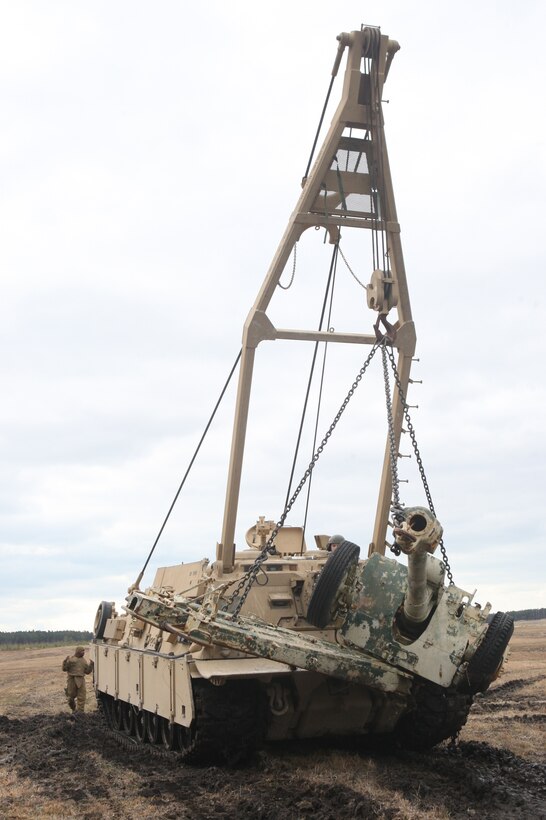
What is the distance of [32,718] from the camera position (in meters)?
18.1

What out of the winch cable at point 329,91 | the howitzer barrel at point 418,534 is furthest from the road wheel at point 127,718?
the winch cable at point 329,91

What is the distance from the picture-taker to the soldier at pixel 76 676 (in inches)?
762

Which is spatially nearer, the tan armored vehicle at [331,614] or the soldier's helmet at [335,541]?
the tan armored vehicle at [331,614]

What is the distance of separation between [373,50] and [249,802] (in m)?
9.42

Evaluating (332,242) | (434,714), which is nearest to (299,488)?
(434,714)

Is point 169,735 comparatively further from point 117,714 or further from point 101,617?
point 101,617

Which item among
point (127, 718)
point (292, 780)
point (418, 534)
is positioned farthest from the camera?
point (127, 718)

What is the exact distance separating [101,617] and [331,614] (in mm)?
7575

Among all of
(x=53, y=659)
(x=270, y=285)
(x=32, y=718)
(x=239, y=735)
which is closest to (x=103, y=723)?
(x=32, y=718)

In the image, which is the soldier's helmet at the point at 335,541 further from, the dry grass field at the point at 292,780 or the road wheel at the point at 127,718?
the road wheel at the point at 127,718

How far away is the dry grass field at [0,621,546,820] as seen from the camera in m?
9.18

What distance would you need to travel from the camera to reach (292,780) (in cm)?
1029

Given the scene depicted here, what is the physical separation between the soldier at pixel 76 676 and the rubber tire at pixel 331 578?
350 inches

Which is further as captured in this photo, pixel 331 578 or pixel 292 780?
pixel 331 578
